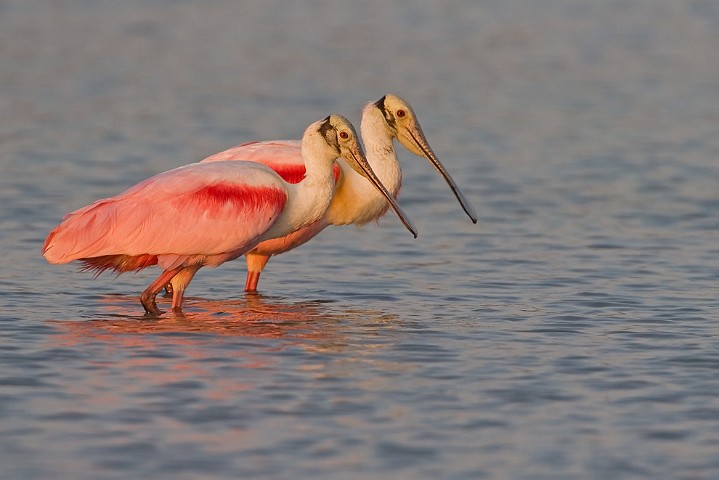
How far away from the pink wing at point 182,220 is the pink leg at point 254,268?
3.78 feet

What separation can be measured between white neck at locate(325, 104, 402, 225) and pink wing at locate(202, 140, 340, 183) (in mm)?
131

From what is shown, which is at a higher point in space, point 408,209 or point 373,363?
point 408,209

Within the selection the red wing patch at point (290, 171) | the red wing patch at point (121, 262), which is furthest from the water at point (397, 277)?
the red wing patch at point (290, 171)

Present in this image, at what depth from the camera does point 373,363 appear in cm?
962

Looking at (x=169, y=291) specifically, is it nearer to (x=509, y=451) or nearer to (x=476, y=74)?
(x=509, y=451)

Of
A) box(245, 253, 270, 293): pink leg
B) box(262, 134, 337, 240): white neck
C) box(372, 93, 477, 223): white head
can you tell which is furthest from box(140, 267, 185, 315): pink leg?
box(372, 93, 477, 223): white head

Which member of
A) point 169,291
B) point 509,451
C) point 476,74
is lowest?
point 509,451

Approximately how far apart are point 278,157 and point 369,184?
0.69 metres

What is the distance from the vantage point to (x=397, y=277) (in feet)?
41.1

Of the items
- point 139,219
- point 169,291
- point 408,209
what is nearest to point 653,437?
point 139,219

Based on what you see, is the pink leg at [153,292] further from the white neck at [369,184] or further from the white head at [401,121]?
the white head at [401,121]

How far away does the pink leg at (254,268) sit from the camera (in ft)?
39.7

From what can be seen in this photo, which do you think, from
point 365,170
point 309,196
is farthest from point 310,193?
point 365,170

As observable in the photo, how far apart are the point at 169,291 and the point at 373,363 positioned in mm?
3083
